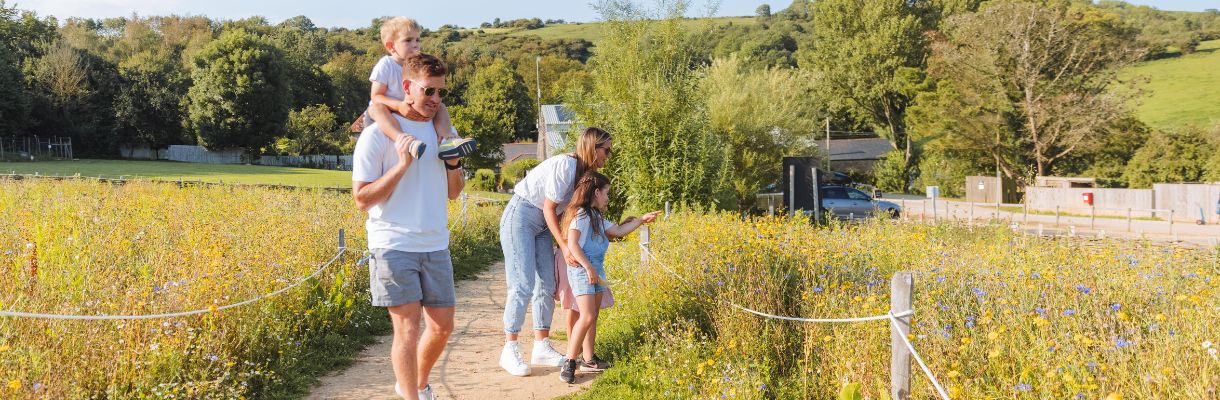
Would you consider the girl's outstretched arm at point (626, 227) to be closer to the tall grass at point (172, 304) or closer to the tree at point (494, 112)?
the tall grass at point (172, 304)

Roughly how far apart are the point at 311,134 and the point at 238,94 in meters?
6.03

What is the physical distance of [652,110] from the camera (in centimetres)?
1645

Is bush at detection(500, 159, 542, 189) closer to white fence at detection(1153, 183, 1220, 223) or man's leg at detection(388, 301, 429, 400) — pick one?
white fence at detection(1153, 183, 1220, 223)

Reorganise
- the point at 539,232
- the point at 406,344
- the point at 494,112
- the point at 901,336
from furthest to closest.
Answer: the point at 494,112 → the point at 539,232 → the point at 406,344 → the point at 901,336

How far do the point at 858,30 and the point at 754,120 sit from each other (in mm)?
35060

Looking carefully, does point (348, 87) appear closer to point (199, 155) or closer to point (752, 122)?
point (199, 155)

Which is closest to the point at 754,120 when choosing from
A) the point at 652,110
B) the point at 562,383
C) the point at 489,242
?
the point at 652,110

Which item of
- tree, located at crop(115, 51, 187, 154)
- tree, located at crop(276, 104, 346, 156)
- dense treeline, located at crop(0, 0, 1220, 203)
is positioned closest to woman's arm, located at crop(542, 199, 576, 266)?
dense treeline, located at crop(0, 0, 1220, 203)

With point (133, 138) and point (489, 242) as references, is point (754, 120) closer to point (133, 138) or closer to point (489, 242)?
point (489, 242)

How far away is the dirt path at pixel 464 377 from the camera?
5.68 meters

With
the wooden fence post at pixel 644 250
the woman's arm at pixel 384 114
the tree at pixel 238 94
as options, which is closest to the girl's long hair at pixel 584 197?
the woman's arm at pixel 384 114

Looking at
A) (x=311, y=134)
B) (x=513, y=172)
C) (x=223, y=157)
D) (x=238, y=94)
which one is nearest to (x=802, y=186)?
(x=513, y=172)

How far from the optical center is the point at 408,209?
4145 millimetres

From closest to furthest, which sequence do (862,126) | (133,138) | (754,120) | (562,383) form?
(562,383) < (754,120) < (133,138) < (862,126)
